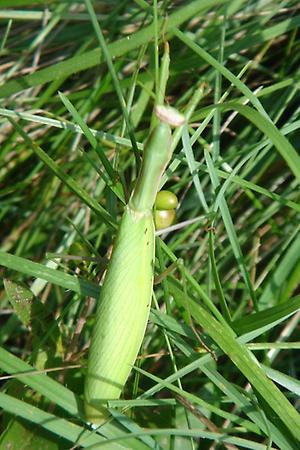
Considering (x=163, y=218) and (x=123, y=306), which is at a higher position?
(x=163, y=218)

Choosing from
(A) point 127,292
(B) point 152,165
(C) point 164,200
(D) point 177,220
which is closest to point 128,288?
(A) point 127,292

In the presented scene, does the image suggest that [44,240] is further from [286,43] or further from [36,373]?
[286,43]

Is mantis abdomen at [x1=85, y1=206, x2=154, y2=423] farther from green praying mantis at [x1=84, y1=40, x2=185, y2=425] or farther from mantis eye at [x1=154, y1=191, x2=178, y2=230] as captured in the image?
mantis eye at [x1=154, y1=191, x2=178, y2=230]

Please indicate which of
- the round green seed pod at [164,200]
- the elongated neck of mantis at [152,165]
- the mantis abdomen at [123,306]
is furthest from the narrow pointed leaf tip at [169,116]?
the round green seed pod at [164,200]

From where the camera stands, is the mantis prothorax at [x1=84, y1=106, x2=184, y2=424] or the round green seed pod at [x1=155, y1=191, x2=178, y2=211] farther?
the round green seed pod at [x1=155, y1=191, x2=178, y2=211]

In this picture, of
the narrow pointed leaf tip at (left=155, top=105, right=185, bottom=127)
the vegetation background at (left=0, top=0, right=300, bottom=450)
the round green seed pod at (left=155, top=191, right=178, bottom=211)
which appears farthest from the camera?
the round green seed pod at (left=155, top=191, right=178, bottom=211)

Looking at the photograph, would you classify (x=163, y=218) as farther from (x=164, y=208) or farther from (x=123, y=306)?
(x=123, y=306)

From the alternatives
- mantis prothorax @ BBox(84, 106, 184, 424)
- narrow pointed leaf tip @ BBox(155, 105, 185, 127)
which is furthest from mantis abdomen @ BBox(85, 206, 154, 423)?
narrow pointed leaf tip @ BBox(155, 105, 185, 127)

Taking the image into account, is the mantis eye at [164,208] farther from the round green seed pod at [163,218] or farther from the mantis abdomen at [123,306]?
the mantis abdomen at [123,306]
